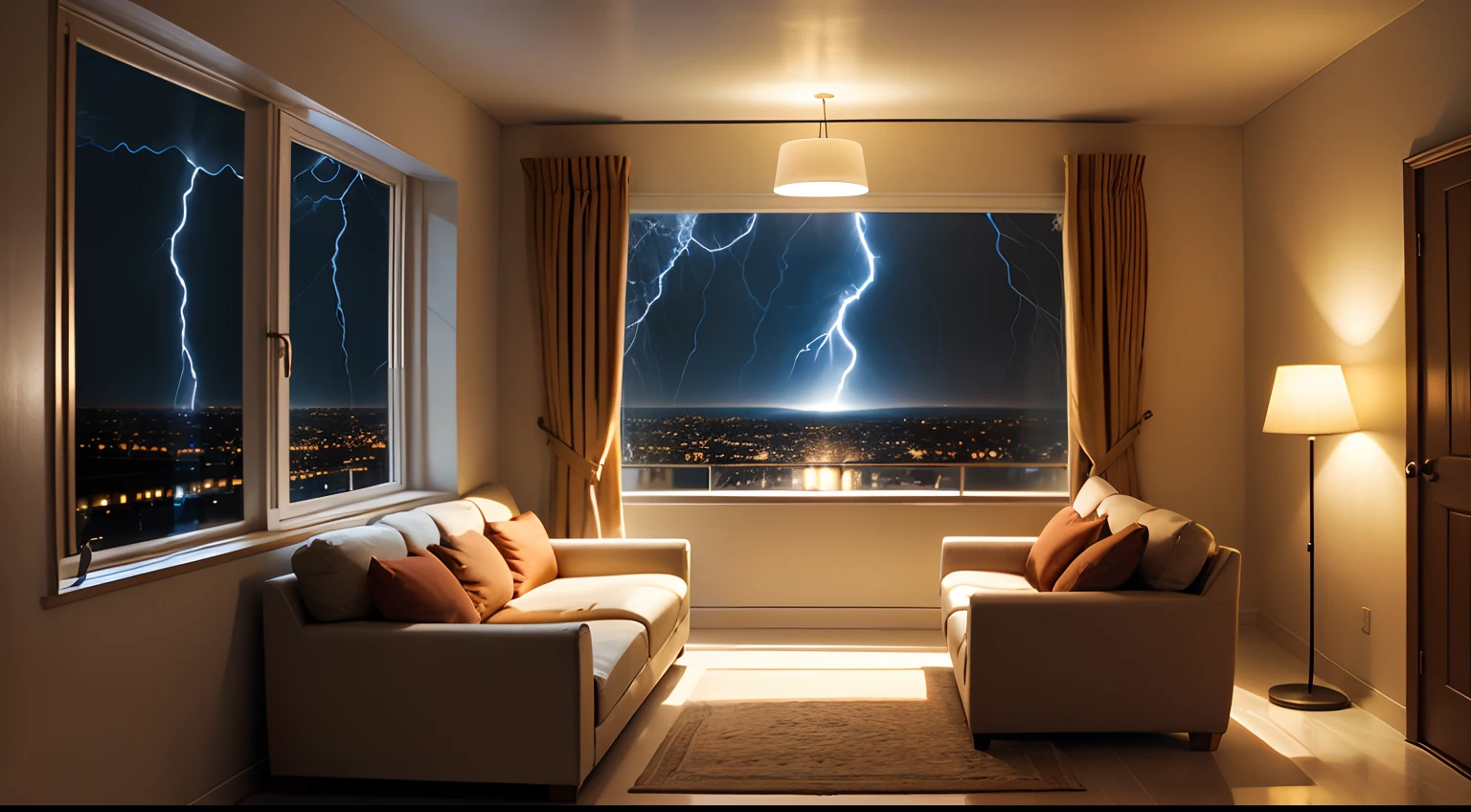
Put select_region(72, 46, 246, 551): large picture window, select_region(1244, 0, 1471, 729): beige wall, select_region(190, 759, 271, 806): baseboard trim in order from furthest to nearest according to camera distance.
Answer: select_region(1244, 0, 1471, 729): beige wall → select_region(190, 759, 271, 806): baseboard trim → select_region(72, 46, 246, 551): large picture window

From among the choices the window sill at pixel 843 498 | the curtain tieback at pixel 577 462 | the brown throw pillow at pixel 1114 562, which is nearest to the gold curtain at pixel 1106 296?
the window sill at pixel 843 498

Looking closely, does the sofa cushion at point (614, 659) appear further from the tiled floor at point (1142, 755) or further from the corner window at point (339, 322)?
the corner window at point (339, 322)

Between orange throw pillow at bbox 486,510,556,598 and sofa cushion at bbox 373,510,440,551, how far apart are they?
352 mm

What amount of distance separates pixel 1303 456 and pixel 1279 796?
192cm

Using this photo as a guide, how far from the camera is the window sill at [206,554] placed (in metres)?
2.33

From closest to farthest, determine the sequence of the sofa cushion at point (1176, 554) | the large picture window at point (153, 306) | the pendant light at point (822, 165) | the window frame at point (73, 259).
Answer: the window frame at point (73, 259) < the large picture window at point (153, 306) < the sofa cushion at point (1176, 554) < the pendant light at point (822, 165)

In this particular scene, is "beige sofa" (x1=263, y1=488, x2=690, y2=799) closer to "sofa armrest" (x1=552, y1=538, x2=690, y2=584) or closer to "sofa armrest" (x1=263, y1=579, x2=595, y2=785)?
"sofa armrest" (x1=263, y1=579, x2=595, y2=785)

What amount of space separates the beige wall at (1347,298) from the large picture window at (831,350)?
3.27ft

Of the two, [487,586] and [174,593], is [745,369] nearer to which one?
[487,586]

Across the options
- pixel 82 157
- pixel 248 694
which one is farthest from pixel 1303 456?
pixel 82 157

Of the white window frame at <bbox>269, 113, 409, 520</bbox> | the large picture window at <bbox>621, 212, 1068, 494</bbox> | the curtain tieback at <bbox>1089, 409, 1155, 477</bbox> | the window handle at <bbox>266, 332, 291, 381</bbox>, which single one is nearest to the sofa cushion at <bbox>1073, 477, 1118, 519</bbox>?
the curtain tieback at <bbox>1089, 409, 1155, 477</bbox>

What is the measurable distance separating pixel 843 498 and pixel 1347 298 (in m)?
2.33

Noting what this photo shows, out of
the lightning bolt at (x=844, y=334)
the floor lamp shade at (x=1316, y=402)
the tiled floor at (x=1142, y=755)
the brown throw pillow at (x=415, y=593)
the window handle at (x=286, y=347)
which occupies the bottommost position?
the tiled floor at (x=1142, y=755)

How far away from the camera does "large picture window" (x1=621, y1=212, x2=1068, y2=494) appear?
202 inches
